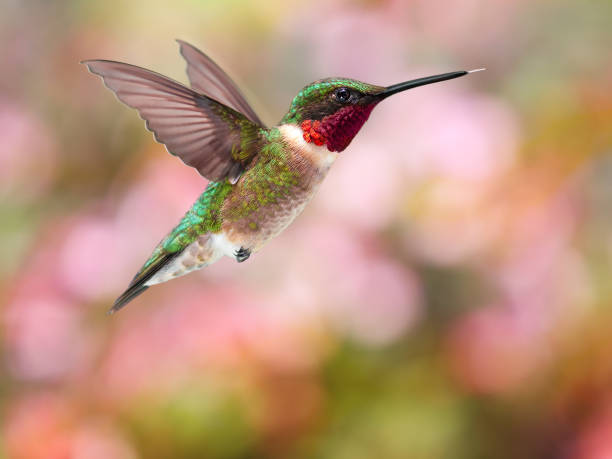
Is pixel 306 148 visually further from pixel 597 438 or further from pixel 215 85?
pixel 597 438

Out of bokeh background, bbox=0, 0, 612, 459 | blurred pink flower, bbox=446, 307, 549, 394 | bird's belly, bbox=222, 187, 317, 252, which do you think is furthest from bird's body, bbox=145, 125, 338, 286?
blurred pink flower, bbox=446, 307, 549, 394

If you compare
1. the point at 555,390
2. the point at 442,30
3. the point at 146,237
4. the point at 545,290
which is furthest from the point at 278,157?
the point at 442,30

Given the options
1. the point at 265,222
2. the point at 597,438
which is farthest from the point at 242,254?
the point at 597,438

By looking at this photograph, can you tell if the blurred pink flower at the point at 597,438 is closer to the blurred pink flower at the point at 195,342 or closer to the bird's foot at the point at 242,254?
the blurred pink flower at the point at 195,342

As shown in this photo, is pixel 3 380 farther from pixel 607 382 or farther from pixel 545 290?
pixel 607 382

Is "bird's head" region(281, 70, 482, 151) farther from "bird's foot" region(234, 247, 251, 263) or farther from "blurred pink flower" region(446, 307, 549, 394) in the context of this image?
"blurred pink flower" region(446, 307, 549, 394)

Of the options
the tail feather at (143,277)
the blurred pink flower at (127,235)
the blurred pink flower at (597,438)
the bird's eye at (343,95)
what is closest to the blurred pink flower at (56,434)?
the blurred pink flower at (127,235)
